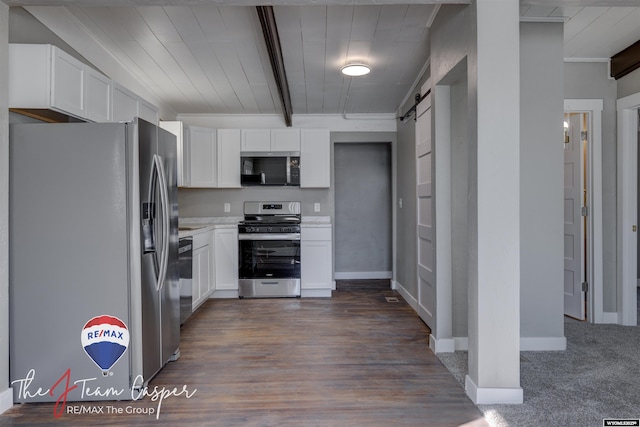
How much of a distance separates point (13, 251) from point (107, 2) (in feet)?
4.88

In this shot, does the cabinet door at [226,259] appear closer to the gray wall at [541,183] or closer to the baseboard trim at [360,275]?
the baseboard trim at [360,275]

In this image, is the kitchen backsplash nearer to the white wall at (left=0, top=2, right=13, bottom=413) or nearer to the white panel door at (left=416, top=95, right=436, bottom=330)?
the white panel door at (left=416, top=95, right=436, bottom=330)

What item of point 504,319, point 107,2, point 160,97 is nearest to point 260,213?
point 160,97

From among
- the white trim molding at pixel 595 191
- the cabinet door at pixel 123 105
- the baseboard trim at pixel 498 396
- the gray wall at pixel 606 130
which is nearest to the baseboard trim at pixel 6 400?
the cabinet door at pixel 123 105

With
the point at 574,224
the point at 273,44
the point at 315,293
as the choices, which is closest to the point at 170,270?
the point at 273,44

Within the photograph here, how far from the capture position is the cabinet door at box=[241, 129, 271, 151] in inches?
194

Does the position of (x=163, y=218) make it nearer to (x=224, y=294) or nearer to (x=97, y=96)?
(x=97, y=96)

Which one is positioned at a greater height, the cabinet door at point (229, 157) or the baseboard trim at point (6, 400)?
the cabinet door at point (229, 157)

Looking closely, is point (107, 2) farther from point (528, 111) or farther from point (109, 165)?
point (528, 111)

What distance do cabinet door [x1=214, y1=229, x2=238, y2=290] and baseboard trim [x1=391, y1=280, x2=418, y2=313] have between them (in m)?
2.06

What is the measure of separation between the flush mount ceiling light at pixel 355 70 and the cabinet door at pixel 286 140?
59.8 inches

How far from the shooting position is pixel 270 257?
4688mm

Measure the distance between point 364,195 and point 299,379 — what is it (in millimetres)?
3938

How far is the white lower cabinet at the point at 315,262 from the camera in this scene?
4.73 m
